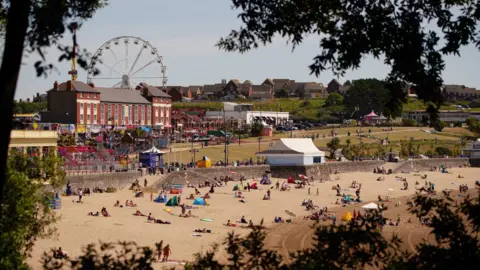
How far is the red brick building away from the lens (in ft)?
229

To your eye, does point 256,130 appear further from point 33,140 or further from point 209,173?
point 33,140

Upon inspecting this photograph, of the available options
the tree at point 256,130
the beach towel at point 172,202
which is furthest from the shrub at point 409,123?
the beach towel at point 172,202

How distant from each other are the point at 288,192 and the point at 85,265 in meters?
40.8

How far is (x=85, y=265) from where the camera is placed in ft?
26.6

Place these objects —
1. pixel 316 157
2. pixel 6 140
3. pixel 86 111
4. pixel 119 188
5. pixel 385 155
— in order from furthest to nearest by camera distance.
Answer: pixel 385 155, pixel 86 111, pixel 316 157, pixel 119 188, pixel 6 140

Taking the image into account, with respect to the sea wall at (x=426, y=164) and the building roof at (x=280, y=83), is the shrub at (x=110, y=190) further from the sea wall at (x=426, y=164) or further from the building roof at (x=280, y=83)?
the building roof at (x=280, y=83)

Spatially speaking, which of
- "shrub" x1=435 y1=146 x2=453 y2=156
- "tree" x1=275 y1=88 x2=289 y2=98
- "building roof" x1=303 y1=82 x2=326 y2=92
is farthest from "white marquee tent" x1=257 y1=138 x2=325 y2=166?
"building roof" x1=303 y1=82 x2=326 y2=92

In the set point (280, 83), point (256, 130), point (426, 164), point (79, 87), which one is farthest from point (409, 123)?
point (79, 87)

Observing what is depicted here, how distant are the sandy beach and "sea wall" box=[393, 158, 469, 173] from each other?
14.2m

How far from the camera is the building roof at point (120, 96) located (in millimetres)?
74062

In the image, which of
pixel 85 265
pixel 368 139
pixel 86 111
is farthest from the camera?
pixel 368 139

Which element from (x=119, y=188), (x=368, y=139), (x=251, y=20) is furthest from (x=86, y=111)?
(x=251, y=20)

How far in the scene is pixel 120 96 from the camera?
250 feet

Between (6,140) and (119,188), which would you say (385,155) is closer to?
(119,188)
